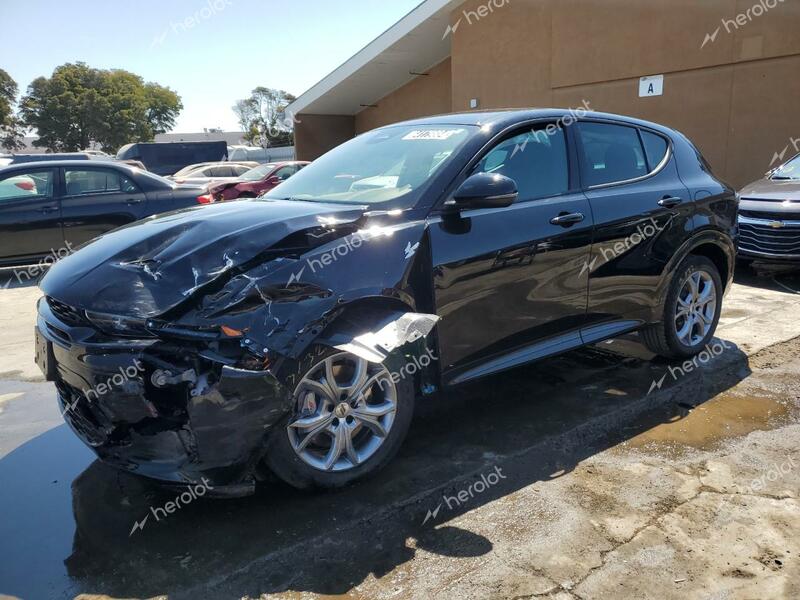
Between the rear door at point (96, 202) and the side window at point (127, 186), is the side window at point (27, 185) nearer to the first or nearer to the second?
the rear door at point (96, 202)

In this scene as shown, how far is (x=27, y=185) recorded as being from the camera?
27.4 ft

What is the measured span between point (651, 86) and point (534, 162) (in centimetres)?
1030

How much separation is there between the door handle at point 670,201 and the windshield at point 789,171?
4915 mm

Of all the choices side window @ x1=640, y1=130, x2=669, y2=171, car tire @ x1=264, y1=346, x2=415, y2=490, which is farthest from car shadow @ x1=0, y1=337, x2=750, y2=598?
side window @ x1=640, y1=130, x2=669, y2=171

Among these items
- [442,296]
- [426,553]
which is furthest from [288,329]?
[426,553]

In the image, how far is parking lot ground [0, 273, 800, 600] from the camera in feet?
7.84

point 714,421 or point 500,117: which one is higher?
point 500,117

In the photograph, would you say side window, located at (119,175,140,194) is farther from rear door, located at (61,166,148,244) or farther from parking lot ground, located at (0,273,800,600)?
parking lot ground, located at (0,273,800,600)

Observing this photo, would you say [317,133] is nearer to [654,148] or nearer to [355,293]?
[654,148]

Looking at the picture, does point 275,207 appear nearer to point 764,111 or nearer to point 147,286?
point 147,286

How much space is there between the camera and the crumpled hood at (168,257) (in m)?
2.54

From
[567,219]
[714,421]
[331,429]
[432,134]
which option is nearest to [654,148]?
[567,219]

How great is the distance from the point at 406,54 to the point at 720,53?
912cm

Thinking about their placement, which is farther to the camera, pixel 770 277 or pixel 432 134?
pixel 770 277
